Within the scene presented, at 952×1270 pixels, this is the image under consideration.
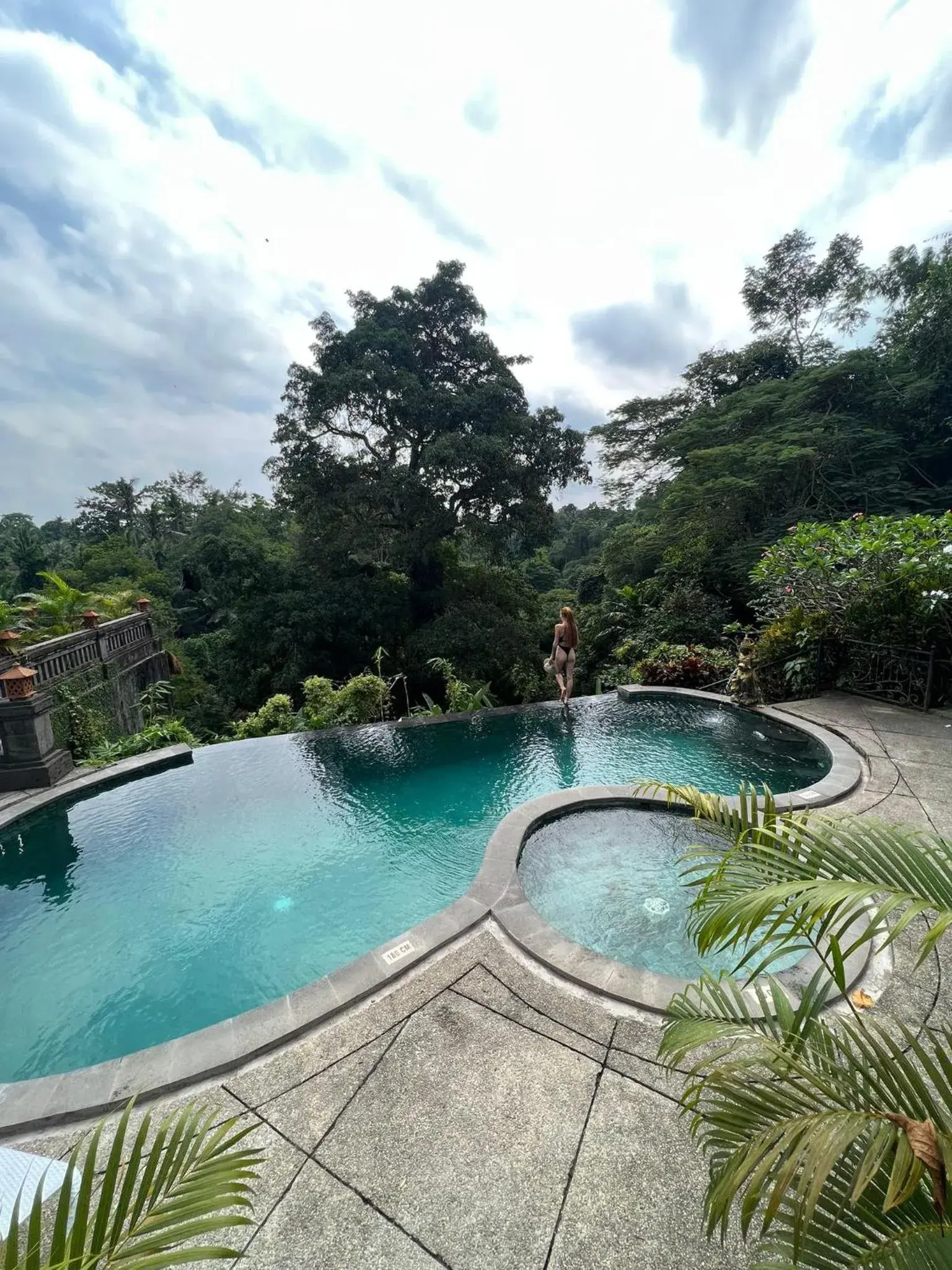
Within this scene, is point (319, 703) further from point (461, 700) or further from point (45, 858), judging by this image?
point (45, 858)

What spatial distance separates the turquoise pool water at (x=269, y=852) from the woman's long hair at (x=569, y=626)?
1.20 meters

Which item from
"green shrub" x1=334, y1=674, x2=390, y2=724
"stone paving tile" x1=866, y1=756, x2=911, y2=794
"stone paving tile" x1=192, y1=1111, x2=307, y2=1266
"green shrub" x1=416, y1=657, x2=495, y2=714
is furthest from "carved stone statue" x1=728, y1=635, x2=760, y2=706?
"stone paving tile" x1=192, y1=1111, x2=307, y2=1266

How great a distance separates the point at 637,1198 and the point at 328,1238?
1106 mm

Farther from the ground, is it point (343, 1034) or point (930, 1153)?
point (930, 1153)

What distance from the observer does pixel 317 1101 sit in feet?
7.78

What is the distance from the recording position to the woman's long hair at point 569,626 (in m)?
8.70

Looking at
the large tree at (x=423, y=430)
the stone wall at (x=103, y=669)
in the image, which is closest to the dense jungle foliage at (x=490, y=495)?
the large tree at (x=423, y=430)

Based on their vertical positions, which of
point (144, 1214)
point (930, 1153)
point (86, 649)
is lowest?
point (144, 1214)

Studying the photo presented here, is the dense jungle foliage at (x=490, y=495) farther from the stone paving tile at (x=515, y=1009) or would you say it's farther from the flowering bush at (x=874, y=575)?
the stone paving tile at (x=515, y=1009)

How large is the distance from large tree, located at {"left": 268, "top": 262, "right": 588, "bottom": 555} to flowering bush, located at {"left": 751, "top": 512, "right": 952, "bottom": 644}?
743 cm

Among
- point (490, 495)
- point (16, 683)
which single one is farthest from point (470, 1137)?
point (490, 495)

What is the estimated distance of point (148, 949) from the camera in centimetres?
403

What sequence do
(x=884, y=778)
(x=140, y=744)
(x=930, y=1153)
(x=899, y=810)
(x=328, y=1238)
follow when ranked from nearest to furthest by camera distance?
(x=930, y=1153)
(x=328, y=1238)
(x=899, y=810)
(x=884, y=778)
(x=140, y=744)

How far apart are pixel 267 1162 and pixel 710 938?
205 cm
